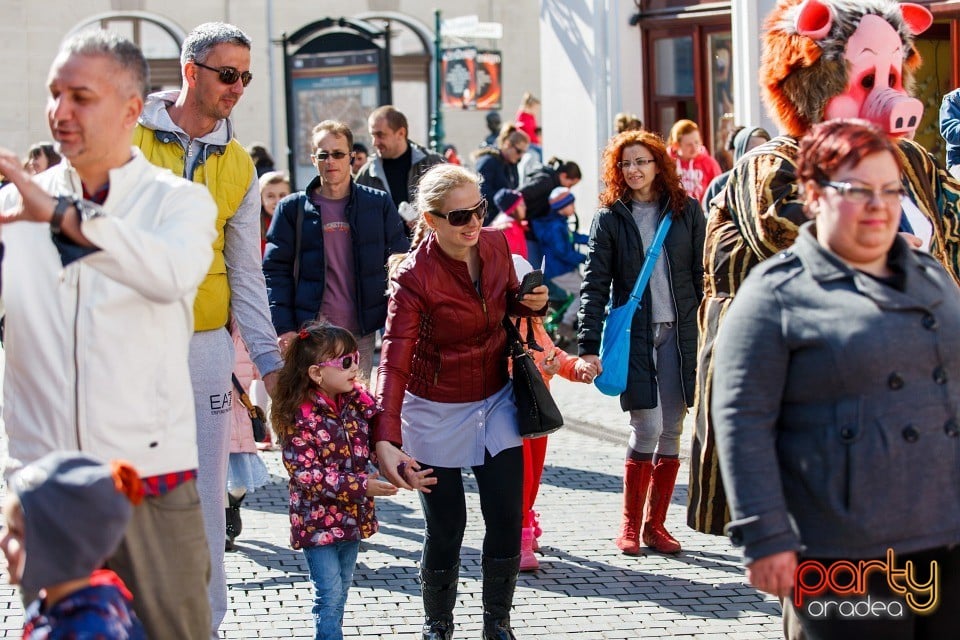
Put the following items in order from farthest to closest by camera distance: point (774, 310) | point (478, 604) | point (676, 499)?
point (676, 499), point (478, 604), point (774, 310)

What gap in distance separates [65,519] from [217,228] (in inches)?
82.3

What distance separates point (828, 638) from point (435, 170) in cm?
249

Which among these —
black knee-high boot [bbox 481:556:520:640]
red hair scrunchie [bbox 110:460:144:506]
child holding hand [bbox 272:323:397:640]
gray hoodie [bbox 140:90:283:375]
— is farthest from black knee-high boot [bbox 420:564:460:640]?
red hair scrunchie [bbox 110:460:144:506]

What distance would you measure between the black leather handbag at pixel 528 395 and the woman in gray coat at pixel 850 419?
1.84 metres

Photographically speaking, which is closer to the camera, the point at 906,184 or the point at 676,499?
the point at 906,184

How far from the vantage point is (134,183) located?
12.0ft

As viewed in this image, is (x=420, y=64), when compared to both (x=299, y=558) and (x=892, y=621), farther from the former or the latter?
(x=892, y=621)

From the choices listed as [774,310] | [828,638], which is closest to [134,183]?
[774,310]

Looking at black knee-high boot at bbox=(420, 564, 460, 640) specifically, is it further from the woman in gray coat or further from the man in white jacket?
the woman in gray coat

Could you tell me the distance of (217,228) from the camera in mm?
5055

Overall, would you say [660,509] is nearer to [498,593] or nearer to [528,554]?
[528,554]

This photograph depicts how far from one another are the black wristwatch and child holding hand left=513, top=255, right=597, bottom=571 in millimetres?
2755

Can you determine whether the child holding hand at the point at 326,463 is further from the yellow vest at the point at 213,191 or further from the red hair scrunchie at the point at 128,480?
the red hair scrunchie at the point at 128,480

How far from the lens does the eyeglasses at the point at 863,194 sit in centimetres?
352
